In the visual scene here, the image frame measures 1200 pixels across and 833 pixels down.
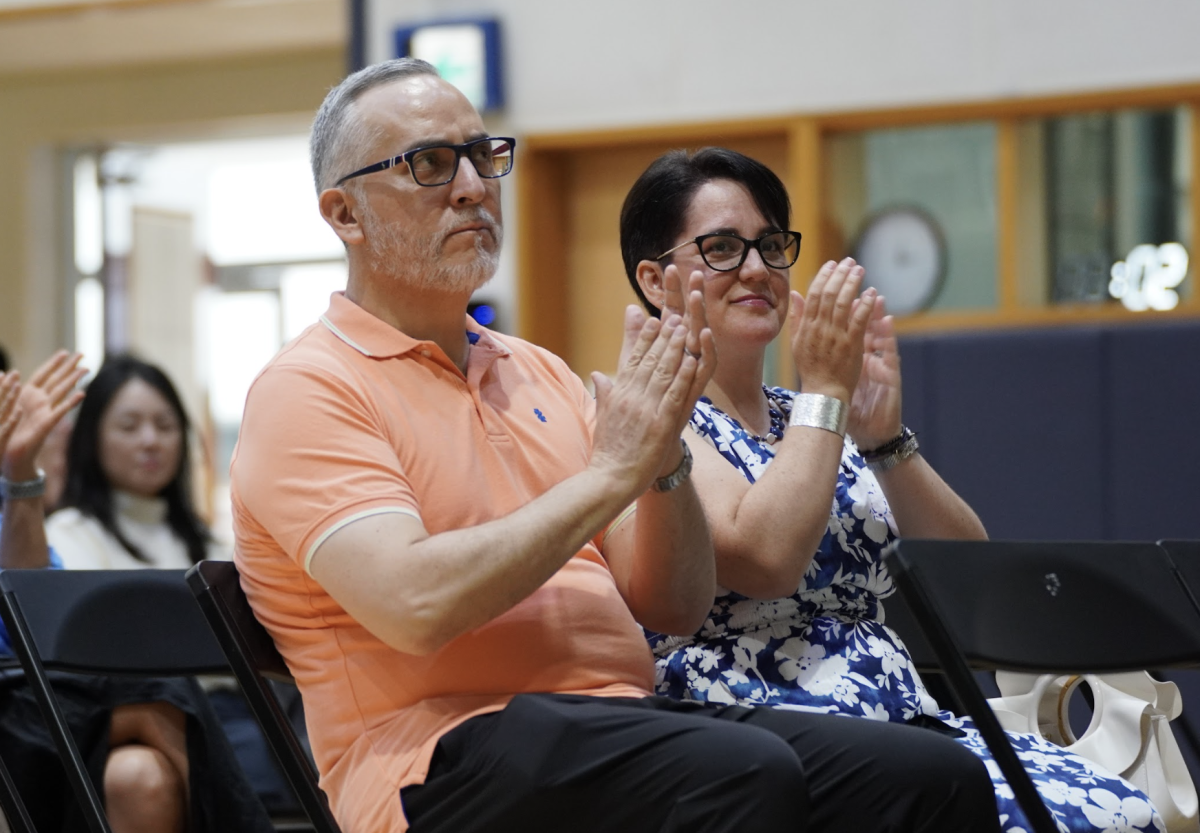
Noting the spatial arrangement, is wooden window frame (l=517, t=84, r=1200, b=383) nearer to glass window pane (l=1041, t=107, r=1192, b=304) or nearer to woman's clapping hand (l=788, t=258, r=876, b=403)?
glass window pane (l=1041, t=107, r=1192, b=304)

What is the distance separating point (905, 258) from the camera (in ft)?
16.3

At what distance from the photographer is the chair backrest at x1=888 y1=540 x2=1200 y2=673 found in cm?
157

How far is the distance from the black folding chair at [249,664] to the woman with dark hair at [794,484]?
50 cm

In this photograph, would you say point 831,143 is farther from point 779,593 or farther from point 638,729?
point 638,729

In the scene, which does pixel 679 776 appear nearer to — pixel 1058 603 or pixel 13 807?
pixel 1058 603

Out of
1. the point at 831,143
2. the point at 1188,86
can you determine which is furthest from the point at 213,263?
the point at 1188,86

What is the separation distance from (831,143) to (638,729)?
12.7 ft

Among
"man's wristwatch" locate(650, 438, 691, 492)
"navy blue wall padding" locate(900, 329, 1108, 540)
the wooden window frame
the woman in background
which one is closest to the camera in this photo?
"man's wristwatch" locate(650, 438, 691, 492)

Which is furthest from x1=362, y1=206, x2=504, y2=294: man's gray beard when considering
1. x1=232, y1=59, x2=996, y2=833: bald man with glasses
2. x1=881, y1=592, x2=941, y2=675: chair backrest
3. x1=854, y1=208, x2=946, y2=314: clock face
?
x1=854, y1=208, x2=946, y2=314: clock face

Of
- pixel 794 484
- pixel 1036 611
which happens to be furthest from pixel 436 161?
Answer: pixel 1036 611

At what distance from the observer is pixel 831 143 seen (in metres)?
5.07

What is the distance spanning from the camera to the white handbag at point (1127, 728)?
6.77 ft

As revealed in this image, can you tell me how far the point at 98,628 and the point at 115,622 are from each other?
2 centimetres

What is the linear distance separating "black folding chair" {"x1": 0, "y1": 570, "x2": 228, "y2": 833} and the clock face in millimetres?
3402
